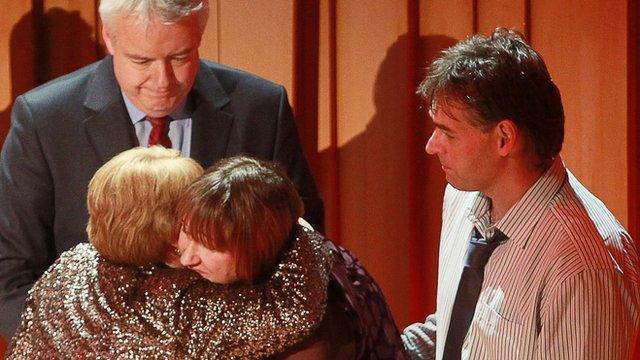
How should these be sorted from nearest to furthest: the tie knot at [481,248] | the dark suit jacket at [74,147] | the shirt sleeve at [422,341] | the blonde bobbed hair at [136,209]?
the blonde bobbed hair at [136,209]
the tie knot at [481,248]
the dark suit jacket at [74,147]
the shirt sleeve at [422,341]

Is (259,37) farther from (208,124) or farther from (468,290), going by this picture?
(468,290)

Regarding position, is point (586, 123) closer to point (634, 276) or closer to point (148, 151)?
point (634, 276)

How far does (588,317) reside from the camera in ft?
6.04

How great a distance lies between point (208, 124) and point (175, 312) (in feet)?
2.26

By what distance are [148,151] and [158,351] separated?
0.39 metres

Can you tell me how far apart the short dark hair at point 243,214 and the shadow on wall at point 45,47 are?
1.31 m

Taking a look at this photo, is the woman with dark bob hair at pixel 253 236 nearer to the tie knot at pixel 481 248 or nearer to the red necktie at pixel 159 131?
the tie knot at pixel 481 248

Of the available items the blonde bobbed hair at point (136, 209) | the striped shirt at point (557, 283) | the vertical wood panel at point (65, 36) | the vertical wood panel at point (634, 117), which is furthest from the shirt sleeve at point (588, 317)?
the vertical wood panel at point (65, 36)

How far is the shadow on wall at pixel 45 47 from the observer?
2.93 meters

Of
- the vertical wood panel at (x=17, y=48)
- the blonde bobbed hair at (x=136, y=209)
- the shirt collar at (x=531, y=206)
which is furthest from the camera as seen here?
the vertical wood panel at (x=17, y=48)

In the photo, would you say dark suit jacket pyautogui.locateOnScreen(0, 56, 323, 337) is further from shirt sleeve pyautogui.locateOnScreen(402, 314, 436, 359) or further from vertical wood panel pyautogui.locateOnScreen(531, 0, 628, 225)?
vertical wood panel pyautogui.locateOnScreen(531, 0, 628, 225)

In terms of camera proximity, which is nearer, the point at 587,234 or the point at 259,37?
the point at 587,234

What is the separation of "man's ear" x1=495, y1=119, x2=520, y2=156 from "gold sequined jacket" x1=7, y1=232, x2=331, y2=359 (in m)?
0.41

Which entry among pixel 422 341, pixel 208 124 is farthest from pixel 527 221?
pixel 208 124
